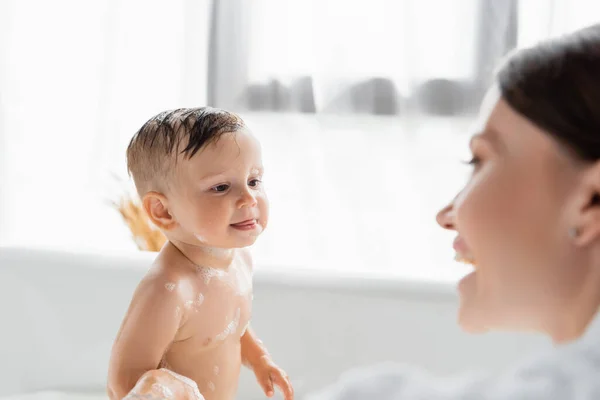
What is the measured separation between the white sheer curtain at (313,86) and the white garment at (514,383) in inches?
49.5

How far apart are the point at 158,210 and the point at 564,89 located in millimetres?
799

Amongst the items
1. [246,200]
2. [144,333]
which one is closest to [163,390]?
[144,333]

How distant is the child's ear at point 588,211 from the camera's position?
524 millimetres

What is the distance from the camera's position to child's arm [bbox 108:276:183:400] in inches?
45.9

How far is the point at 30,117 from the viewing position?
2391mm

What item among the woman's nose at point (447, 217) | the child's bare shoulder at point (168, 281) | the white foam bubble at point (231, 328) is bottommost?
the white foam bubble at point (231, 328)

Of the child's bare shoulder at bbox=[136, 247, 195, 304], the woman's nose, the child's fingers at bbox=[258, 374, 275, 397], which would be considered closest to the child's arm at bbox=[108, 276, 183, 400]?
the child's bare shoulder at bbox=[136, 247, 195, 304]

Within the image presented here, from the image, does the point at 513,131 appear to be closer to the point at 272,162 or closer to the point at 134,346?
the point at 134,346

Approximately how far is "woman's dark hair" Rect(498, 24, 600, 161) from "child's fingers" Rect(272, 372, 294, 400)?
2.76 feet

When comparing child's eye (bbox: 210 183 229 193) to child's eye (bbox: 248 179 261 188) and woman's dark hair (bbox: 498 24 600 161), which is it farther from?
woman's dark hair (bbox: 498 24 600 161)

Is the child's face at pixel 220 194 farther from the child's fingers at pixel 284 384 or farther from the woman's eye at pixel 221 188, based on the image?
the child's fingers at pixel 284 384

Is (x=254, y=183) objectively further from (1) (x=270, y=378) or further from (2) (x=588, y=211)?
(2) (x=588, y=211)

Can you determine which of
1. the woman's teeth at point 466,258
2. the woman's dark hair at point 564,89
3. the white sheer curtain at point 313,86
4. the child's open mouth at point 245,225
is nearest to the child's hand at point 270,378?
the child's open mouth at point 245,225

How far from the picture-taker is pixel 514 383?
46 cm
